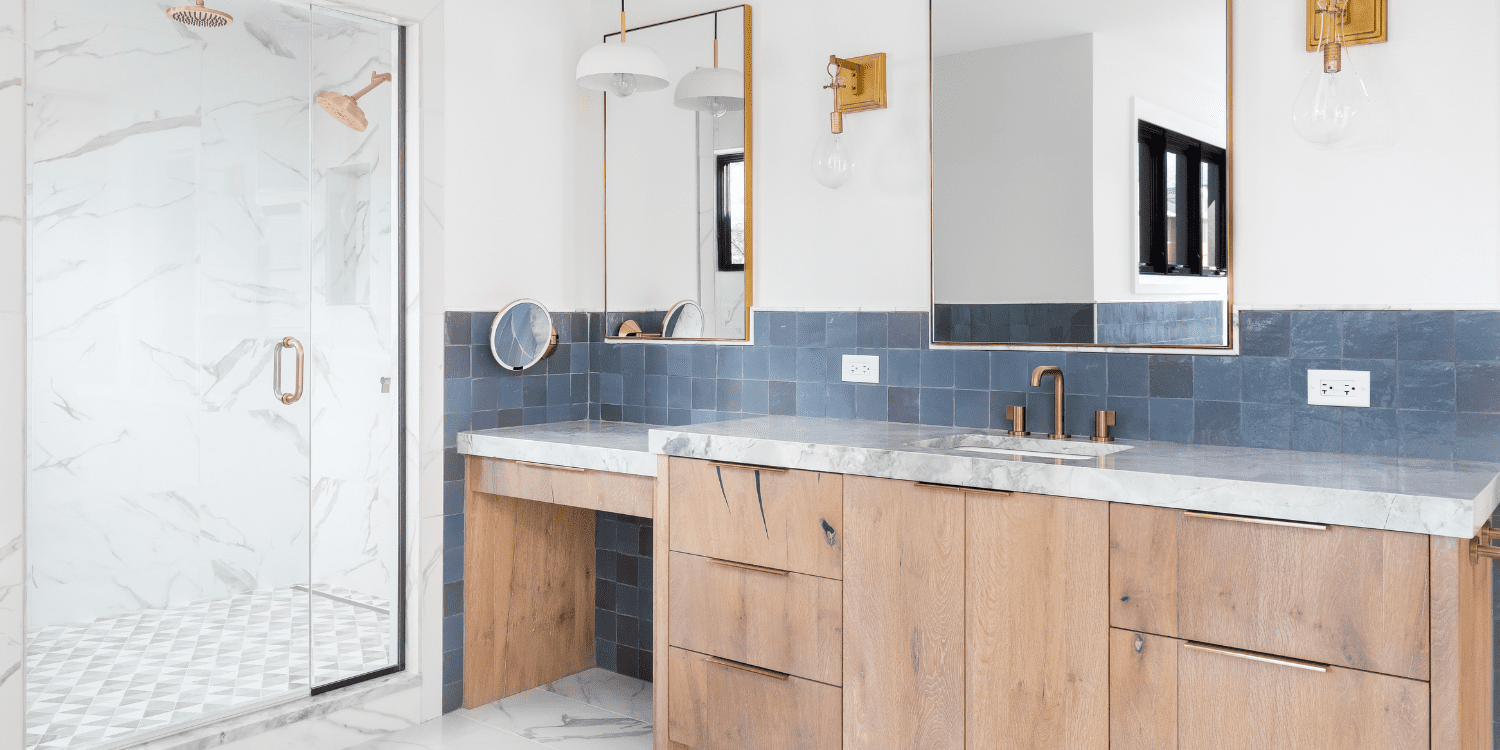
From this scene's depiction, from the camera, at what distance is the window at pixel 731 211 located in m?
3.21

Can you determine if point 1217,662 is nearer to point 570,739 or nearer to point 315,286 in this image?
point 570,739

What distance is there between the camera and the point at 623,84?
2963mm

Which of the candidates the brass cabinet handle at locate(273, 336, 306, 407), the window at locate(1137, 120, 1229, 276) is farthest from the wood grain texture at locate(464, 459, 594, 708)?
the window at locate(1137, 120, 1229, 276)

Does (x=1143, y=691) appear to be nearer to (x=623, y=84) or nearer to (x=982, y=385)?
(x=982, y=385)

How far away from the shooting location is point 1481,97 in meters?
2.06

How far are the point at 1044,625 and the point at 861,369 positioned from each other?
43.7 inches

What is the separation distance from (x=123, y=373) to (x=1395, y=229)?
302 centimetres

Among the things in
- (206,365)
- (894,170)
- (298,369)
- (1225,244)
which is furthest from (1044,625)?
(206,365)

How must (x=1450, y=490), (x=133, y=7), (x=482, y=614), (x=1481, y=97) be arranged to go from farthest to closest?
1. (x=482, y=614)
2. (x=133, y=7)
3. (x=1481, y=97)
4. (x=1450, y=490)

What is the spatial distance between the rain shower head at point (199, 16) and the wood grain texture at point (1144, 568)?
8.34 feet

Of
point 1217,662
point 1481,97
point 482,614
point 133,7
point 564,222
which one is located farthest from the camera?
point 564,222

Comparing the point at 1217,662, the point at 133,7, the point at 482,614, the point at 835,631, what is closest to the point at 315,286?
the point at 133,7

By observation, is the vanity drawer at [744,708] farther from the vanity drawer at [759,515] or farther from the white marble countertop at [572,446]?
the white marble countertop at [572,446]

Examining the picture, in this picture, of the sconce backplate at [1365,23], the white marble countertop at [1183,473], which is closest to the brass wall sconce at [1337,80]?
the sconce backplate at [1365,23]
